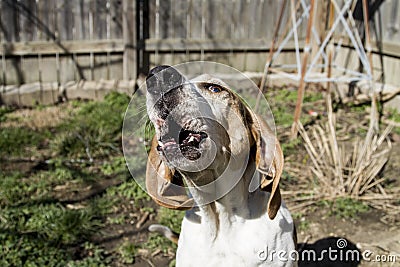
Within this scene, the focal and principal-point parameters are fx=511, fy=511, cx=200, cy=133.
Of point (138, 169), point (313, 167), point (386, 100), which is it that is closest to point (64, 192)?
point (138, 169)

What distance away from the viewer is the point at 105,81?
771 centimetres

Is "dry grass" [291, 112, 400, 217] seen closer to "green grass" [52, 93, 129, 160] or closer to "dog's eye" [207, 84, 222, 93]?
"green grass" [52, 93, 129, 160]

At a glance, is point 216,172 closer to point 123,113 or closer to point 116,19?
point 123,113

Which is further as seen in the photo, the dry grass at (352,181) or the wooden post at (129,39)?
the wooden post at (129,39)

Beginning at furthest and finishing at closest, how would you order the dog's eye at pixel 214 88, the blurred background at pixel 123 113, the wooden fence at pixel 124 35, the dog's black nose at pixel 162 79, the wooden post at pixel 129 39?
the wooden post at pixel 129 39 → the wooden fence at pixel 124 35 → the blurred background at pixel 123 113 → the dog's eye at pixel 214 88 → the dog's black nose at pixel 162 79

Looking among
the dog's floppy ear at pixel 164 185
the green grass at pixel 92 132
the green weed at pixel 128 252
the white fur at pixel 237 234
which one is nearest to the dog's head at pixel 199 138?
the dog's floppy ear at pixel 164 185

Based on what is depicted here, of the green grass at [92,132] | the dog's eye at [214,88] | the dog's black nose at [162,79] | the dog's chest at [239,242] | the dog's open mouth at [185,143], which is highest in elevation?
the dog's black nose at [162,79]

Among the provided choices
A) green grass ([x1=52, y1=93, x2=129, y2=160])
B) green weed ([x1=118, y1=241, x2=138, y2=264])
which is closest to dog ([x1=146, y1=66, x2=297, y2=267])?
green weed ([x1=118, y1=241, x2=138, y2=264])

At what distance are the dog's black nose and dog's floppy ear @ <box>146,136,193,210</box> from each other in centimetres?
52

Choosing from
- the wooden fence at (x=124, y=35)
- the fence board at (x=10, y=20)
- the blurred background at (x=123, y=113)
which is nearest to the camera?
the blurred background at (x=123, y=113)

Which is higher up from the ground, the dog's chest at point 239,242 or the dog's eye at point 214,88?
the dog's eye at point 214,88

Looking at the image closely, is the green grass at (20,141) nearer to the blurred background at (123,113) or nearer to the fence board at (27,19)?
the blurred background at (123,113)

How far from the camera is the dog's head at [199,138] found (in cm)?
199

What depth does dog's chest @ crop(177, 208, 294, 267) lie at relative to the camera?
2.47 m
